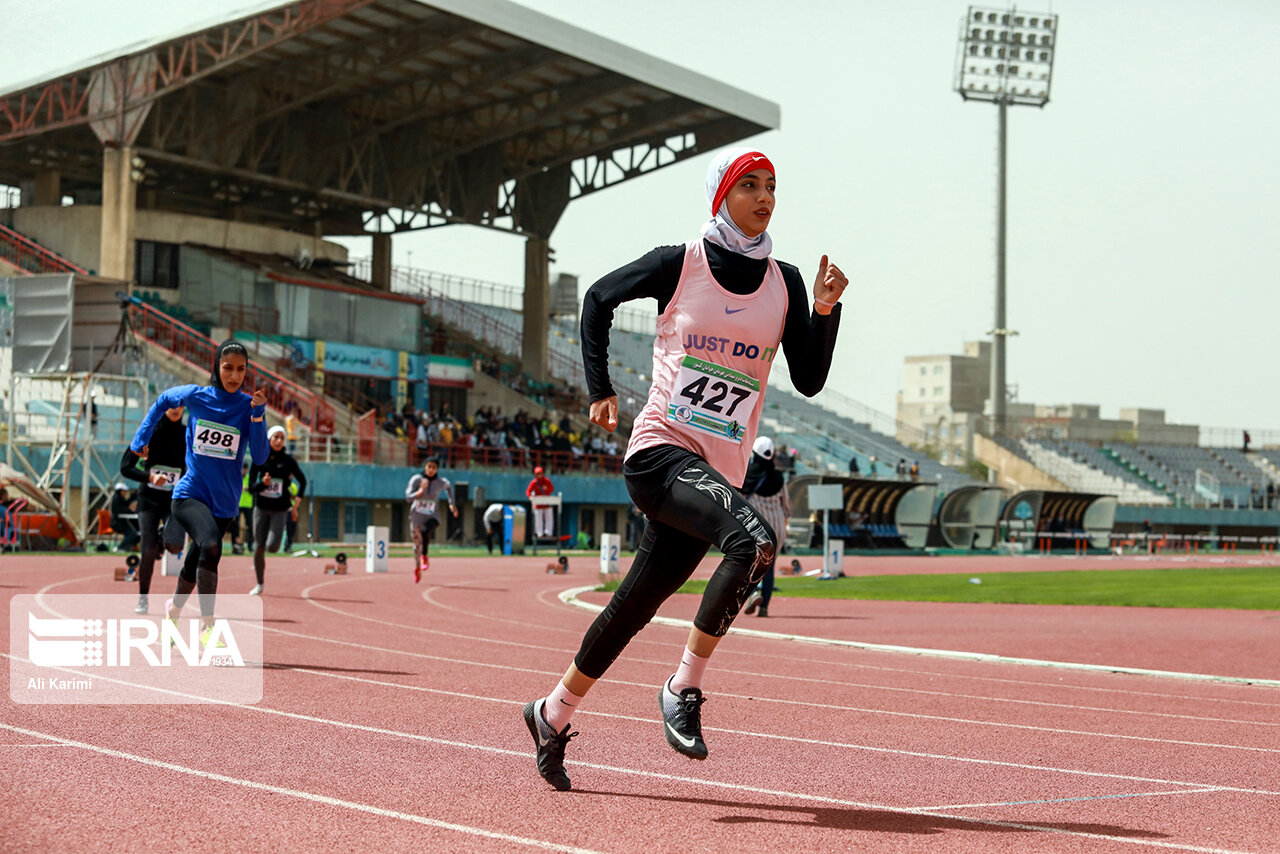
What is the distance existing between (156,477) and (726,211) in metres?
7.83

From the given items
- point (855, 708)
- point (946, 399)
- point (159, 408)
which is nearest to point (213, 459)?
point (159, 408)

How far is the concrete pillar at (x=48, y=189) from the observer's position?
5650 cm

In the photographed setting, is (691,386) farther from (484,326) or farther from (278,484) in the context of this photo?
(484,326)

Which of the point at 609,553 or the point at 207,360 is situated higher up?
the point at 207,360

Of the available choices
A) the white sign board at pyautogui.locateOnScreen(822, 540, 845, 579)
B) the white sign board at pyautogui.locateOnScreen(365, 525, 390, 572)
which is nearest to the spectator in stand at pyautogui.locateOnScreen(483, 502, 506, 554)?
the white sign board at pyautogui.locateOnScreen(365, 525, 390, 572)

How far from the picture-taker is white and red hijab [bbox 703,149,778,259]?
5.76 meters

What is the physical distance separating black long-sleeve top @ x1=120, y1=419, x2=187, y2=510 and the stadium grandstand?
2040 centimetres

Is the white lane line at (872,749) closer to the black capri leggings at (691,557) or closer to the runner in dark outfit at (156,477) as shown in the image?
the black capri leggings at (691,557)

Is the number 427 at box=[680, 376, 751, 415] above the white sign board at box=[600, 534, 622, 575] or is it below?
above

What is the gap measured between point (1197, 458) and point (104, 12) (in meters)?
62.1

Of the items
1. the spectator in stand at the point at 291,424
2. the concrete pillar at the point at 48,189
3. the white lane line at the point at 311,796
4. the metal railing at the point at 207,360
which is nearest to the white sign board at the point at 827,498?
the spectator in stand at the point at 291,424

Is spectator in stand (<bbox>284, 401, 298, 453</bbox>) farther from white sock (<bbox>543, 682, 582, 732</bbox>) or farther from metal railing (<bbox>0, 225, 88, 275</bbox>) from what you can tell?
white sock (<bbox>543, 682, 582, 732</bbox>)

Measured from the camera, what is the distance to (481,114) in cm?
5506

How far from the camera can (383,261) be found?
62.4 m
